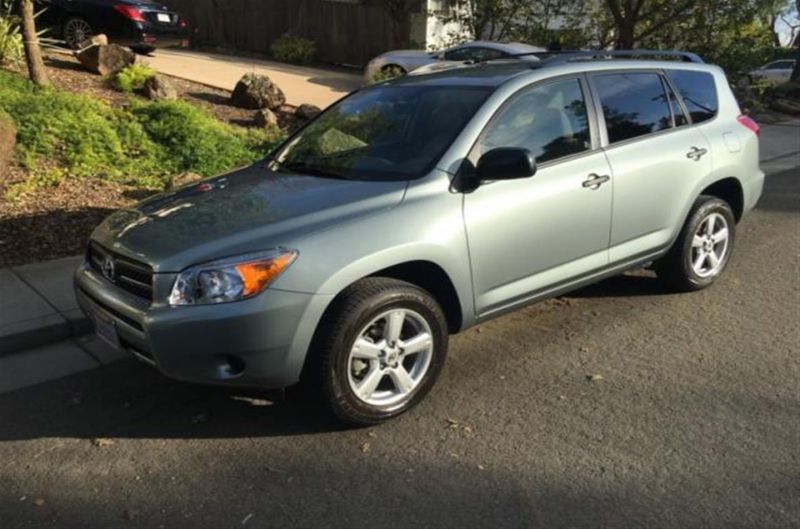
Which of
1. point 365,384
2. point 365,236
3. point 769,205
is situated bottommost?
point 769,205

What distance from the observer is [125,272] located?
3.75 metres

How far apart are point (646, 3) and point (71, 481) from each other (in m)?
17.1

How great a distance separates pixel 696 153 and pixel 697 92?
1.86 ft

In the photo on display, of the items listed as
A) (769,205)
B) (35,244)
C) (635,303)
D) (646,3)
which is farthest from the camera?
(646,3)

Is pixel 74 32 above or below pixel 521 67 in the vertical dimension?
below

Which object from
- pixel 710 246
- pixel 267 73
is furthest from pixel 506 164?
pixel 267 73

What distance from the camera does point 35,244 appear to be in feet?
20.2

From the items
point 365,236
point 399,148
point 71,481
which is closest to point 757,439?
point 365,236

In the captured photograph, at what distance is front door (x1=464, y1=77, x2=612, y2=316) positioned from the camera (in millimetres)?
4086

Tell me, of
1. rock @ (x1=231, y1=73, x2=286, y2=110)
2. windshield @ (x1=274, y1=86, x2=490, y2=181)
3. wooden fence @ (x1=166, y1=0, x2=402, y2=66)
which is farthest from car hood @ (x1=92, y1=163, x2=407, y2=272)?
wooden fence @ (x1=166, y1=0, x2=402, y2=66)

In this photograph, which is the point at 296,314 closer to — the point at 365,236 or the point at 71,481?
the point at 365,236

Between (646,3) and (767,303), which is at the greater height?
(646,3)

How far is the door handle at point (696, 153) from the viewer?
206 inches

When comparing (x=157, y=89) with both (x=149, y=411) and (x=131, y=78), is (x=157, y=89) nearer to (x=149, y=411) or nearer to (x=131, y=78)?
(x=131, y=78)
